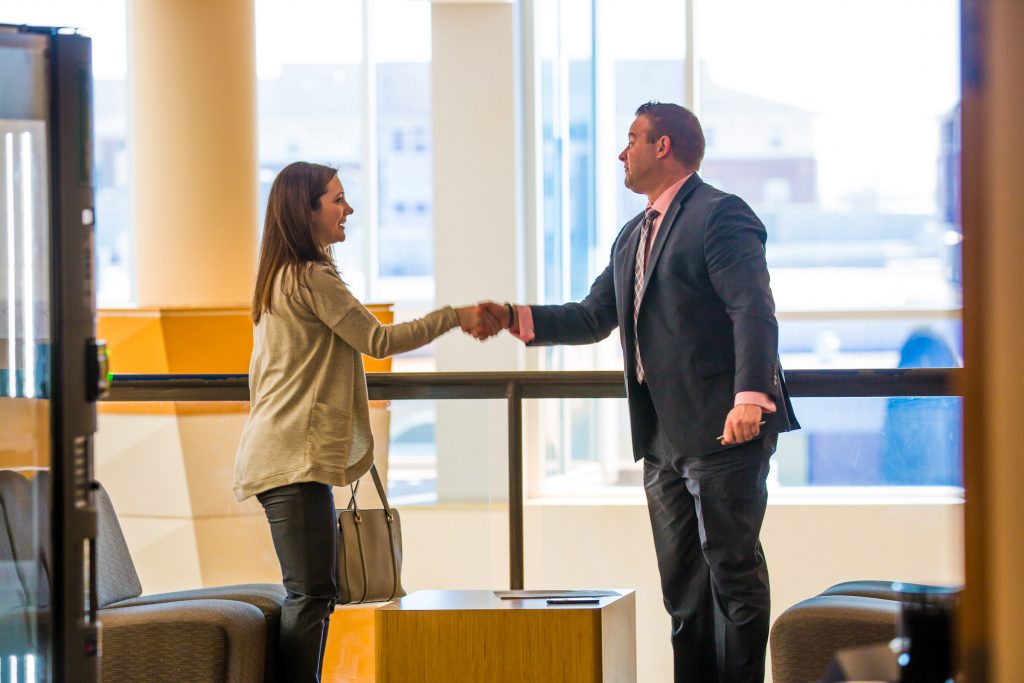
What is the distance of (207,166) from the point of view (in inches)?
245

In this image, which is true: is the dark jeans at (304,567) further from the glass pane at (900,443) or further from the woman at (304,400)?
the glass pane at (900,443)

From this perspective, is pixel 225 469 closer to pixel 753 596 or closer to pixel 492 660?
pixel 492 660

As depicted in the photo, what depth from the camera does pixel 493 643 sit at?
3.01 meters

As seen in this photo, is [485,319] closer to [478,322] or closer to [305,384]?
[478,322]

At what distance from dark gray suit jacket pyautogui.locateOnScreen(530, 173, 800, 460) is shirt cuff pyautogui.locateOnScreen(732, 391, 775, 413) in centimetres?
1

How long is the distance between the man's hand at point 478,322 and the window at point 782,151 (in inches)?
192

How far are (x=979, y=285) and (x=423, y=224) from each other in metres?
10.4

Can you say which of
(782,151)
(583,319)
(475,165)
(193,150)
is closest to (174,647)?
(583,319)

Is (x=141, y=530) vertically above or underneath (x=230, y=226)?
underneath

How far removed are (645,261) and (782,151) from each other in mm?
6697

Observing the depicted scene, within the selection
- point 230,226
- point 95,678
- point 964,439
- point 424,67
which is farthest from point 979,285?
point 424,67

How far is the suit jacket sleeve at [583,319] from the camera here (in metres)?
3.67

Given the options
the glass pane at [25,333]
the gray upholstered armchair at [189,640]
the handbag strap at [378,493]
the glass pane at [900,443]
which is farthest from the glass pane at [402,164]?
the glass pane at [25,333]

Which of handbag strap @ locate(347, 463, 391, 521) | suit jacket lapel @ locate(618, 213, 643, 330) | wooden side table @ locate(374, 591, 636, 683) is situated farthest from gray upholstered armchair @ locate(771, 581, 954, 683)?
handbag strap @ locate(347, 463, 391, 521)
